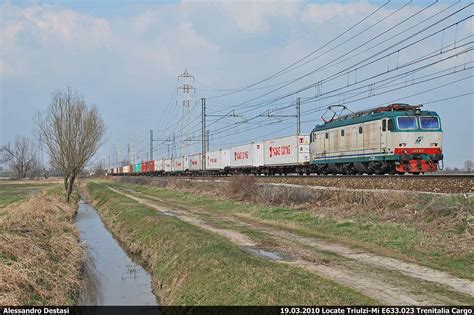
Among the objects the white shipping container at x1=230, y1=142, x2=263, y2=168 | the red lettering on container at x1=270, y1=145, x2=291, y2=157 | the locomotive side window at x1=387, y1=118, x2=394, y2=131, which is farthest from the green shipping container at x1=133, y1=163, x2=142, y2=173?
the locomotive side window at x1=387, y1=118, x2=394, y2=131

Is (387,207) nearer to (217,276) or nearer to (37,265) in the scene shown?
(217,276)

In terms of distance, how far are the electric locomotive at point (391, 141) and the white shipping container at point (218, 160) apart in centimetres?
3111

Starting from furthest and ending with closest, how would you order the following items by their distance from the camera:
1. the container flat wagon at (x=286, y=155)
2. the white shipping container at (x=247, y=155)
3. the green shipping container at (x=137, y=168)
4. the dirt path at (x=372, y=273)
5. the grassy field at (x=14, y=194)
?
the green shipping container at (x=137, y=168)
the white shipping container at (x=247, y=155)
the container flat wagon at (x=286, y=155)
the grassy field at (x=14, y=194)
the dirt path at (x=372, y=273)

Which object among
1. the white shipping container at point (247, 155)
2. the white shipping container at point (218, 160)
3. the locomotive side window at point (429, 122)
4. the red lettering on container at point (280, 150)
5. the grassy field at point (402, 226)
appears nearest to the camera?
the grassy field at point (402, 226)

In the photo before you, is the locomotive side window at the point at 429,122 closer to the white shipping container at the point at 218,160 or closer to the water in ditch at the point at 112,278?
the water in ditch at the point at 112,278

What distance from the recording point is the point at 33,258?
11.9m

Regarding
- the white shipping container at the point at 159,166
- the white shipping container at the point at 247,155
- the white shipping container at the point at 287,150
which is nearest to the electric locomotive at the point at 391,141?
the white shipping container at the point at 287,150

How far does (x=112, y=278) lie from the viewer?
48.5ft

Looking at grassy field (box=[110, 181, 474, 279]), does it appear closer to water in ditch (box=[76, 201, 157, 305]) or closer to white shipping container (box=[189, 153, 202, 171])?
water in ditch (box=[76, 201, 157, 305])

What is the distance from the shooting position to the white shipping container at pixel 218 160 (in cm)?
5940

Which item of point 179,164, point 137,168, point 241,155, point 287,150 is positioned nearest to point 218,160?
point 241,155

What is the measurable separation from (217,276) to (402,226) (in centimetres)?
648

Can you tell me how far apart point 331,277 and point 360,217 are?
732 cm

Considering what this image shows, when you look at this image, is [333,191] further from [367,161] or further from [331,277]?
[331,277]
